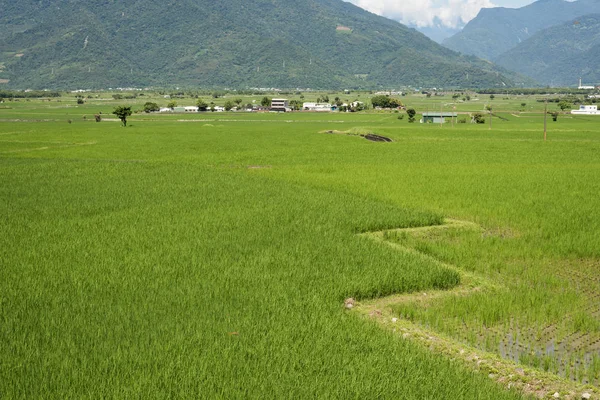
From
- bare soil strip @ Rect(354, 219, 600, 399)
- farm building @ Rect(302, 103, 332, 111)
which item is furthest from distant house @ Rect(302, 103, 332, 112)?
bare soil strip @ Rect(354, 219, 600, 399)

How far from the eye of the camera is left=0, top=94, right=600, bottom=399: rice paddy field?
15.9ft

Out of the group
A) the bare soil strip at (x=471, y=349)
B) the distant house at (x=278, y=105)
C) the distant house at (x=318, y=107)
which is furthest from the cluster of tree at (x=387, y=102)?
the bare soil strip at (x=471, y=349)

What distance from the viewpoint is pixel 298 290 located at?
7172mm

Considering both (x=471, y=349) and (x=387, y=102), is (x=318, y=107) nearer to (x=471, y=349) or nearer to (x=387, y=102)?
(x=387, y=102)

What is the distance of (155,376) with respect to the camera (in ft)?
15.2

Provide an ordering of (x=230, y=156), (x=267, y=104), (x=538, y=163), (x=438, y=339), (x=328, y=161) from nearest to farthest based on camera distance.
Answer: (x=438, y=339) → (x=538, y=163) → (x=328, y=161) → (x=230, y=156) → (x=267, y=104)

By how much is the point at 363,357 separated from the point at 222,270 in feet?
10.7

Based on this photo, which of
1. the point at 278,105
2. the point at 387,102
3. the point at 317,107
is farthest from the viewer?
the point at 317,107

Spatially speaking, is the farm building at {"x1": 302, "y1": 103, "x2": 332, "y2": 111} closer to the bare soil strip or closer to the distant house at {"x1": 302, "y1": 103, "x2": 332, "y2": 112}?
the distant house at {"x1": 302, "y1": 103, "x2": 332, "y2": 112}

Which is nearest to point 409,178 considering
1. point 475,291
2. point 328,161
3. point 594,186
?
point 594,186

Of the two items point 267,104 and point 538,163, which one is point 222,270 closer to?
point 538,163

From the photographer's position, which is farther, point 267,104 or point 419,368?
point 267,104

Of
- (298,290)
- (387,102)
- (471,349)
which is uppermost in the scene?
(387,102)

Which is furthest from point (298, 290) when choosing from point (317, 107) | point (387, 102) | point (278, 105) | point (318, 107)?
point (317, 107)
